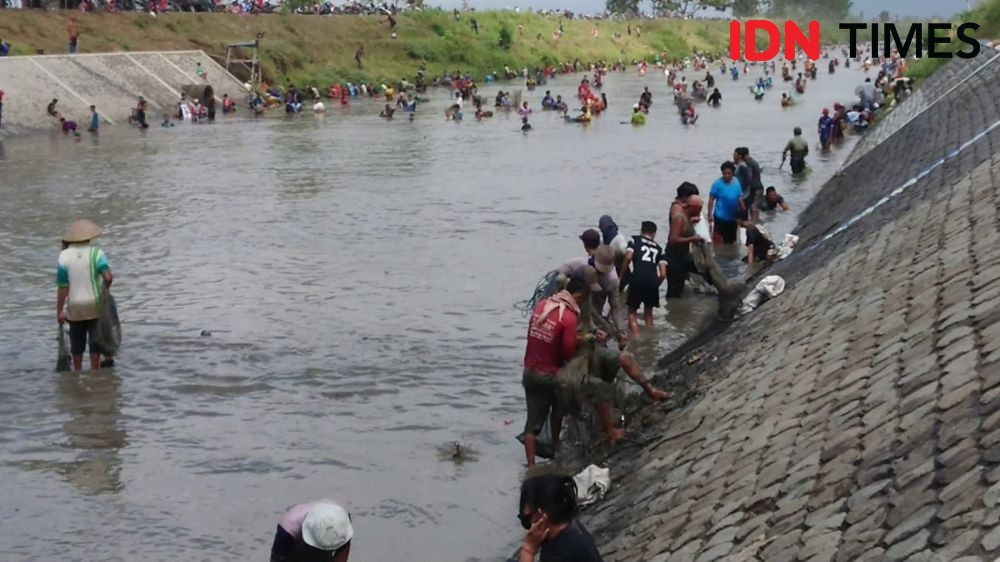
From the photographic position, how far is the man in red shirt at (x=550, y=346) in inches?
337

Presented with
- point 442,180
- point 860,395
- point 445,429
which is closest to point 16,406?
point 445,429

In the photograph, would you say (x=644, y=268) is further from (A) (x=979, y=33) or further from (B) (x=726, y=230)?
(A) (x=979, y=33)

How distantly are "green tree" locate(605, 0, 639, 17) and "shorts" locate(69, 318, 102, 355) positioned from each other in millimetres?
139261

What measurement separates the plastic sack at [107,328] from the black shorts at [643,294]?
522 centimetres

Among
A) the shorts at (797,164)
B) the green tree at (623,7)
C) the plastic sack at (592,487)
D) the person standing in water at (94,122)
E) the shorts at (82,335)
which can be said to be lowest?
the plastic sack at (592,487)

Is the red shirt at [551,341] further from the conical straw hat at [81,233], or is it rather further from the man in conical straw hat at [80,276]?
the conical straw hat at [81,233]

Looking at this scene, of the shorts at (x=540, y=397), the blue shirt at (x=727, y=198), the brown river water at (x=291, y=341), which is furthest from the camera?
the blue shirt at (x=727, y=198)

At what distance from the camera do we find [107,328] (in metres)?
12.3

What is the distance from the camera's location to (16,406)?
38.2 ft

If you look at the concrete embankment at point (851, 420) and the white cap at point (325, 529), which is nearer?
the white cap at point (325, 529)

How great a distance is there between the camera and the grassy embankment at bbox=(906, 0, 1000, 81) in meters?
34.2

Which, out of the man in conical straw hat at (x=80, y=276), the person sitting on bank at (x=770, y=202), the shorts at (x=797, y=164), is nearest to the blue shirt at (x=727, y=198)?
the person sitting on bank at (x=770, y=202)

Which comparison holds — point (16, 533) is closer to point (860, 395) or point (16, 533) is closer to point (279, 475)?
point (279, 475)

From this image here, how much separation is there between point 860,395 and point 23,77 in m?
39.9
